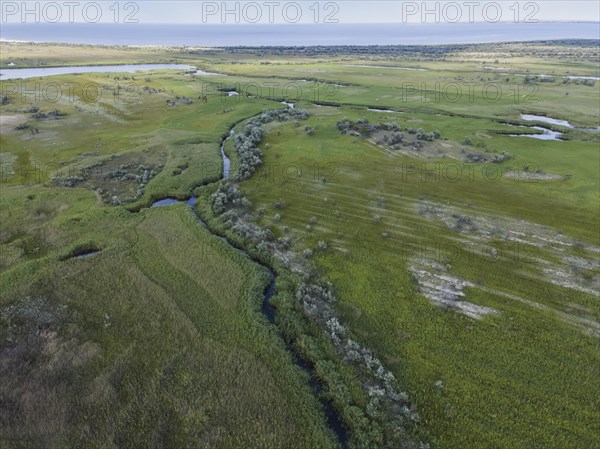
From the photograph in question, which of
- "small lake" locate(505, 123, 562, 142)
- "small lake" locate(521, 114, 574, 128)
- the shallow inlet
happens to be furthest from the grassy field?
"small lake" locate(521, 114, 574, 128)

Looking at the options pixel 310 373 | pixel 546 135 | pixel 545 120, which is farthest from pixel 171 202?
pixel 545 120

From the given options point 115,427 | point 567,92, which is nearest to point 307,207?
point 115,427

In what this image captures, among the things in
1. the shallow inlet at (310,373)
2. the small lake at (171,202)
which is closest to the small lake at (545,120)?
the small lake at (171,202)

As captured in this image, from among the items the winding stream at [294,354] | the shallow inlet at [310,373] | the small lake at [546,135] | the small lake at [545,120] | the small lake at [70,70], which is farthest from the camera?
the small lake at [70,70]

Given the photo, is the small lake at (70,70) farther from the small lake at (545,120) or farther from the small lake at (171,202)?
the small lake at (545,120)

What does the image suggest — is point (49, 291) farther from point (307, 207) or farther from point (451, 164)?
point (451, 164)

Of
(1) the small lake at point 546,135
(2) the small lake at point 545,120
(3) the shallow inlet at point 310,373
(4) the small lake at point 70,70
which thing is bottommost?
(3) the shallow inlet at point 310,373

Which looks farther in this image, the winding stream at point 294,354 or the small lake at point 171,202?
the small lake at point 171,202

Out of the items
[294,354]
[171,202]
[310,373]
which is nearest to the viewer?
[310,373]

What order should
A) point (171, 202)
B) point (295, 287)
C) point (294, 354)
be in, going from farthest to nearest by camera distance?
point (171, 202) < point (295, 287) < point (294, 354)

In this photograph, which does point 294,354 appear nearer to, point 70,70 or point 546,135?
point 546,135
